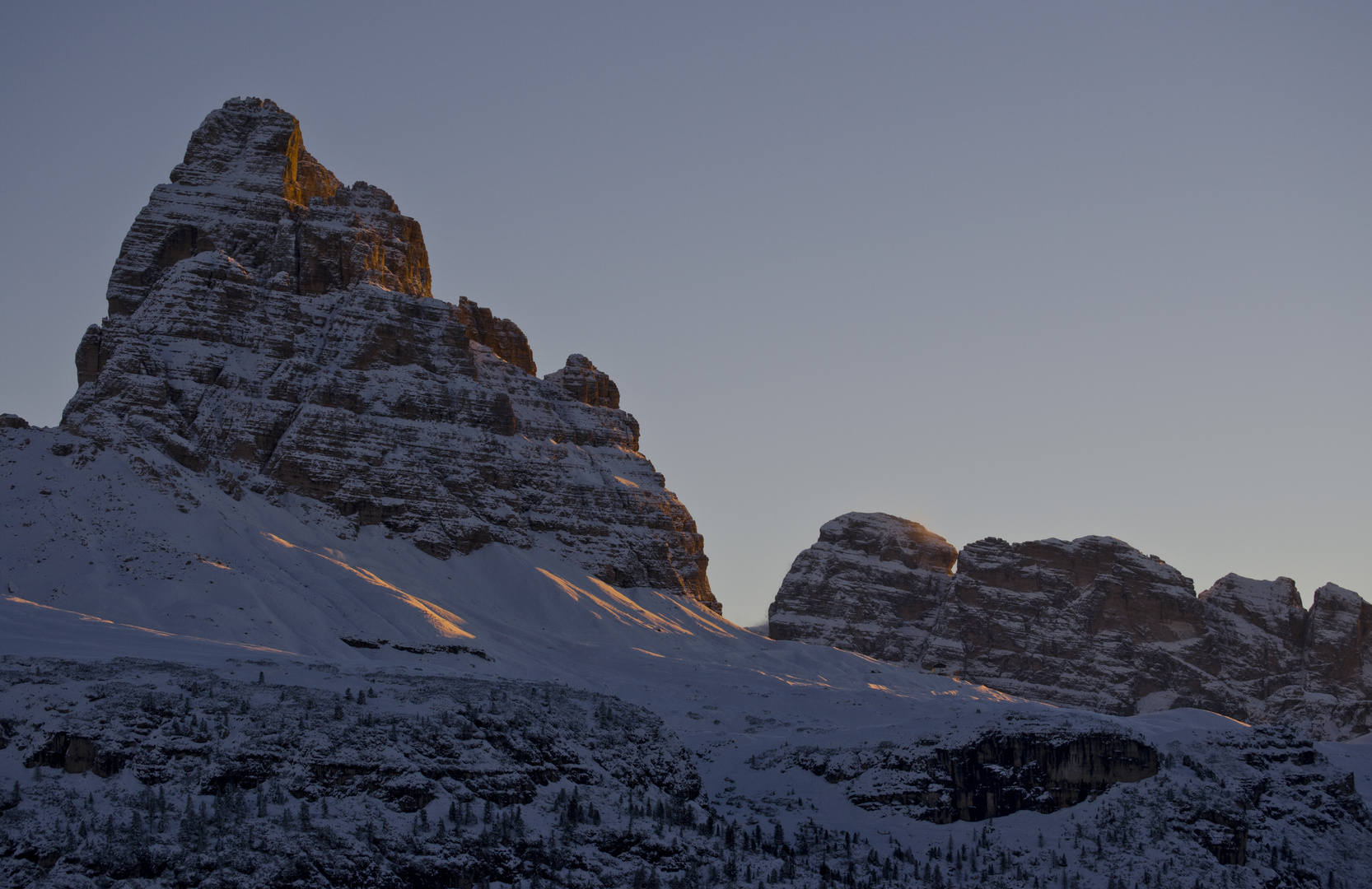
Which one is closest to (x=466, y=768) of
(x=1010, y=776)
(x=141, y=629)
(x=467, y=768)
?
(x=467, y=768)

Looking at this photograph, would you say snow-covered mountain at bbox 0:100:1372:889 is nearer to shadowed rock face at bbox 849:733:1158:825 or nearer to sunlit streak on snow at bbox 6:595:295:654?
shadowed rock face at bbox 849:733:1158:825

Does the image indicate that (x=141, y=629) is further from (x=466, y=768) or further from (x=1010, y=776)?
(x=1010, y=776)

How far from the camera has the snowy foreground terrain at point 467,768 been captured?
113000mm

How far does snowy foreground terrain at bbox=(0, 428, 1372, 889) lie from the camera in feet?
371

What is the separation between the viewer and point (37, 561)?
179 m

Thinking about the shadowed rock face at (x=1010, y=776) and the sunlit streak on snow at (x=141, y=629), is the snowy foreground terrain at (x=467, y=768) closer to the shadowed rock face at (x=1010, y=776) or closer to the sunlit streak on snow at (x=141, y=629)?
the shadowed rock face at (x=1010, y=776)

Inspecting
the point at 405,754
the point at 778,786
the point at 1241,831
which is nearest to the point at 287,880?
the point at 405,754

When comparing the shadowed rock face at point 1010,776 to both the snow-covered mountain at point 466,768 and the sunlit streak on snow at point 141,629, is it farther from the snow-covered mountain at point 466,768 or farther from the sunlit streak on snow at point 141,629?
the sunlit streak on snow at point 141,629

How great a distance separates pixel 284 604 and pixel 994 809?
272ft

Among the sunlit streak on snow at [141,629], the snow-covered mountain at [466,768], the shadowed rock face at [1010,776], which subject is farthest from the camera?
the sunlit streak on snow at [141,629]

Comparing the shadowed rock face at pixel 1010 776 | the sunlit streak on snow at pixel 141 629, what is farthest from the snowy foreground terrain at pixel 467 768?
the sunlit streak on snow at pixel 141 629

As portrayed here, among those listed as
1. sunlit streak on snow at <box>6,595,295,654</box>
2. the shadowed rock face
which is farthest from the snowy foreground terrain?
sunlit streak on snow at <box>6,595,295,654</box>

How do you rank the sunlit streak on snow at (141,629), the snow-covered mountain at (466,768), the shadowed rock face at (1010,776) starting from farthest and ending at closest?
the sunlit streak on snow at (141,629) → the shadowed rock face at (1010,776) → the snow-covered mountain at (466,768)

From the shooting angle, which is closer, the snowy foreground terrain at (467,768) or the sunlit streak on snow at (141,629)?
the snowy foreground terrain at (467,768)
